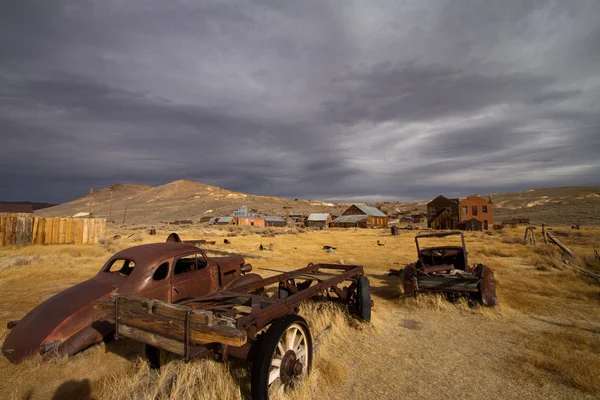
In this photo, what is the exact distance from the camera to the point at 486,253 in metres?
17.7

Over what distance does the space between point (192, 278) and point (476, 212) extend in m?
48.6

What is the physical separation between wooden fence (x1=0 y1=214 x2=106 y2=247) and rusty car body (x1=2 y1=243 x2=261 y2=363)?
669 inches

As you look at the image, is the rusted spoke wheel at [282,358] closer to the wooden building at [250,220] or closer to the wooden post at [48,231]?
the wooden post at [48,231]

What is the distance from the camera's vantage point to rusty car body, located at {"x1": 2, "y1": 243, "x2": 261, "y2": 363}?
4543mm

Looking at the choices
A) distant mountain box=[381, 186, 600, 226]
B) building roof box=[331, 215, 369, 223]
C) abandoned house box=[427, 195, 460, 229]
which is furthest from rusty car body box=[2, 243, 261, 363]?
distant mountain box=[381, 186, 600, 226]

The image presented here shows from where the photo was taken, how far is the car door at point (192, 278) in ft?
17.7

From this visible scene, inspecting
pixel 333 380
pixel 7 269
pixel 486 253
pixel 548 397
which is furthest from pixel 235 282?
pixel 486 253

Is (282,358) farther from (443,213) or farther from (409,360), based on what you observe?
(443,213)

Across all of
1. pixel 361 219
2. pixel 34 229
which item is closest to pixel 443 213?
pixel 361 219

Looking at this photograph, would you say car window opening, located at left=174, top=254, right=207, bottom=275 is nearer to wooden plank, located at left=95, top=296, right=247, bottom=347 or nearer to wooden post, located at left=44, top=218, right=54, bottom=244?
wooden plank, located at left=95, top=296, right=247, bottom=347

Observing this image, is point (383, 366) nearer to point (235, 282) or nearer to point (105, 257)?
point (235, 282)

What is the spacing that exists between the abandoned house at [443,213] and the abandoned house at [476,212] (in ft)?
3.17

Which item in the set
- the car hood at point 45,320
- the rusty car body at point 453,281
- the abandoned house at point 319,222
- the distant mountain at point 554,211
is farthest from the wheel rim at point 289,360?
the distant mountain at point 554,211

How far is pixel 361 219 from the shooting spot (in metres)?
59.9
